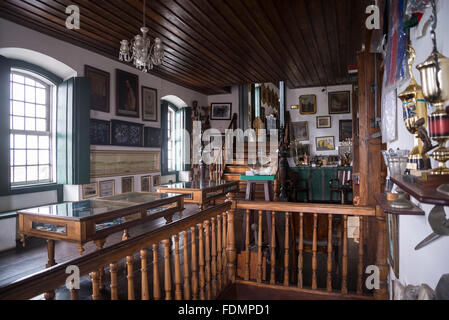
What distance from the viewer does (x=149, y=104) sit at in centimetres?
724

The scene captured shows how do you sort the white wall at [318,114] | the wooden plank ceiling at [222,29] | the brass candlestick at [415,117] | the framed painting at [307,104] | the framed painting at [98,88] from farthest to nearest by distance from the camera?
1. the framed painting at [307,104]
2. the white wall at [318,114]
3. the framed painting at [98,88]
4. the wooden plank ceiling at [222,29]
5. the brass candlestick at [415,117]

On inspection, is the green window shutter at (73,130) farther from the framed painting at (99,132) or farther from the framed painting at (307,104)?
the framed painting at (307,104)

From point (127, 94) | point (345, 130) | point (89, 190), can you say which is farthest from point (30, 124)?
point (345, 130)

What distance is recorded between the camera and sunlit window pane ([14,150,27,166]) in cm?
477

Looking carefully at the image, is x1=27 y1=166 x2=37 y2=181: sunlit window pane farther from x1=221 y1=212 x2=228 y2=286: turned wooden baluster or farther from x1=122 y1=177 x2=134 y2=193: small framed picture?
x1=221 y1=212 x2=228 y2=286: turned wooden baluster

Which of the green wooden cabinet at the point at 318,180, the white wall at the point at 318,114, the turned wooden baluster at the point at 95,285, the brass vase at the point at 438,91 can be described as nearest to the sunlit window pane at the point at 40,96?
the turned wooden baluster at the point at 95,285

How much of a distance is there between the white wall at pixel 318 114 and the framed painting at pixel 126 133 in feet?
19.4

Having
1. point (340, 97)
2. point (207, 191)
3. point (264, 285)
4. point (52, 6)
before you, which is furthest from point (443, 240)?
point (340, 97)

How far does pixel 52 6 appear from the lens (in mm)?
3939

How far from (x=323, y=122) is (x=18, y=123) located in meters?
8.84

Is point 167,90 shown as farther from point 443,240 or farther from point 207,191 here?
point 443,240

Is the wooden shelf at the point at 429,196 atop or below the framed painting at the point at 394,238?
atop

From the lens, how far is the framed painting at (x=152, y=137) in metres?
7.14

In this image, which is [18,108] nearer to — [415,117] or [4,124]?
[4,124]
